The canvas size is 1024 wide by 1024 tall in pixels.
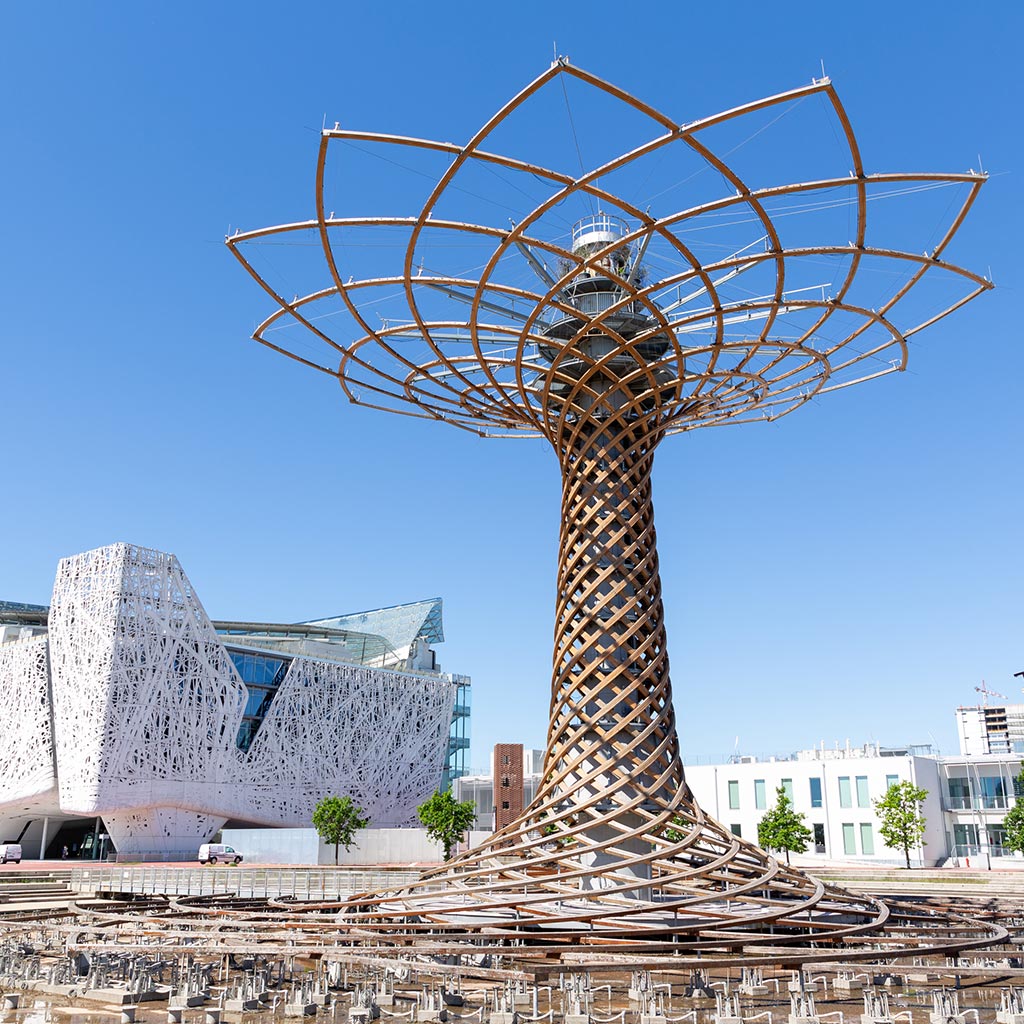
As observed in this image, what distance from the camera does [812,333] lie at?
706 inches

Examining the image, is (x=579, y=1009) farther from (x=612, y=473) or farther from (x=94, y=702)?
(x=94, y=702)

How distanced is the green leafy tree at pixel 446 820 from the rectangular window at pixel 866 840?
728 inches

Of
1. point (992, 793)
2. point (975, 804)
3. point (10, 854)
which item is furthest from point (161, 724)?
point (992, 793)

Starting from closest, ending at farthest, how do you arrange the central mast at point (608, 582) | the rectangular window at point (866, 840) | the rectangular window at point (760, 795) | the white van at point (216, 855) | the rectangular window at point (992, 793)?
the central mast at point (608, 582) < the white van at point (216, 855) < the rectangular window at point (866, 840) < the rectangular window at point (992, 793) < the rectangular window at point (760, 795)

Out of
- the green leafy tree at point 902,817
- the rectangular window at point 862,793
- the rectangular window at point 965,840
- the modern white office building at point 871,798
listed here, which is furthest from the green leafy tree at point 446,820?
the rectangular window at point 965,840

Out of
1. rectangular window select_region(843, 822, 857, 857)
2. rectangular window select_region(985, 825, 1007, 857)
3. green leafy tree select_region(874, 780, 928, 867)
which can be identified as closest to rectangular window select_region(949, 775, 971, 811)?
rectangular window select_region(985, 825, 1007, 857)

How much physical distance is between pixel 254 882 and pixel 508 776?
27.8 meters

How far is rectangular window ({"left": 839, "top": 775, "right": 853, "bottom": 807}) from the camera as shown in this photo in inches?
1876

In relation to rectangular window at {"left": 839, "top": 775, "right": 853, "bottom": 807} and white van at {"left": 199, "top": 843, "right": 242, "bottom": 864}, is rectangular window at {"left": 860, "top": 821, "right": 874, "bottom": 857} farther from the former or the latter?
white van at {"left": 199, "top": 843, "right": 242, "bottom": 864}

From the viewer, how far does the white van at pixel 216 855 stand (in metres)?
45.2

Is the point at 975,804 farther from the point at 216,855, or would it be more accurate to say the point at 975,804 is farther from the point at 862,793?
the point at 216,855

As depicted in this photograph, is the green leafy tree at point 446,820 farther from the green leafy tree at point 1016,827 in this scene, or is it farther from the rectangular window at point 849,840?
the green leafy tree at point 1016,827

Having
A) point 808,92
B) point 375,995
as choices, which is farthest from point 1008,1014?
point 808,92

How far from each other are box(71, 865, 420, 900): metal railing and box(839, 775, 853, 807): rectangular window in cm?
2728
